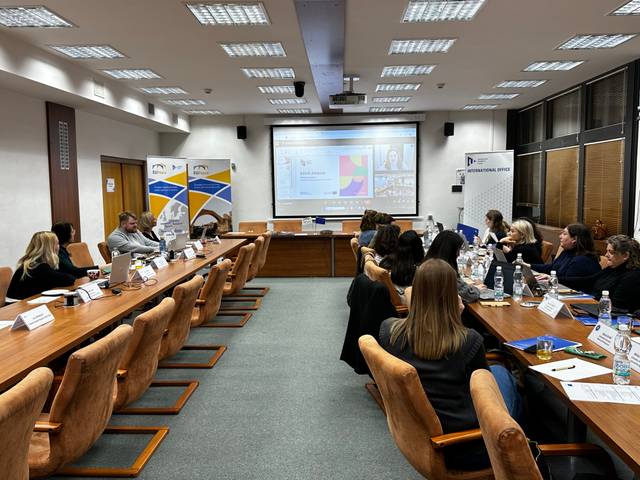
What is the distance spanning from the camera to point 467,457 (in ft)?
6.01

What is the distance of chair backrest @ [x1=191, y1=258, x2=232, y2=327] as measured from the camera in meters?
4.12

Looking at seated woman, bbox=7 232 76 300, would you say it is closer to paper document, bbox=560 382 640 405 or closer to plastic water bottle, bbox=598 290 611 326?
paper document, bbox=560 382 640 405

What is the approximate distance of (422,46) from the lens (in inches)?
232

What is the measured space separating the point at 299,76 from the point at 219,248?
284 cm

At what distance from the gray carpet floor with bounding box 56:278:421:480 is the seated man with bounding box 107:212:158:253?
1.85 metres

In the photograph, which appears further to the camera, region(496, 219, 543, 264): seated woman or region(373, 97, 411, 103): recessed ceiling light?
region(373, 97, 411, 103): recessed ceiling light

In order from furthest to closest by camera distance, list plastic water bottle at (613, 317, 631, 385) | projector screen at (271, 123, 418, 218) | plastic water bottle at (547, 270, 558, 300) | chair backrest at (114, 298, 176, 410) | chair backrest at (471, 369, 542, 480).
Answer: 1. projector screen at (271, 123, 418, 218)
2. plastic water bottle at (547, 270, 558, 300)
3. chair backrest at (114, 298, 176, 410)
4. plastic water bottle at (613, 317, 631, 385)
5. chair backrest at (471, 369, 542, 480)

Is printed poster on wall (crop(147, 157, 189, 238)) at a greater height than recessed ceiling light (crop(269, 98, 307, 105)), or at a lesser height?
lesser

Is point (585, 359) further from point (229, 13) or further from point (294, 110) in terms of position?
point (294, 110)

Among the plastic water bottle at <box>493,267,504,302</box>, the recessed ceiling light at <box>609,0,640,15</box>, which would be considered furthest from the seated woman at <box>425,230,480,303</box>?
the recessed ceiling light at <box>609,0,640,15</box>

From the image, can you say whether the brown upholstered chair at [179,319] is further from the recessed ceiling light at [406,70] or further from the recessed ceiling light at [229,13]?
the recessed ceiling light at [406,70]

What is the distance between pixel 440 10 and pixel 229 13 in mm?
2008

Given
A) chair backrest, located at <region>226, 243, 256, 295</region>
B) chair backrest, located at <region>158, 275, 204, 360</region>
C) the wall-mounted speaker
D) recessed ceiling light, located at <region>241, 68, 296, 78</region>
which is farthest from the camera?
the wall-mounted speaker

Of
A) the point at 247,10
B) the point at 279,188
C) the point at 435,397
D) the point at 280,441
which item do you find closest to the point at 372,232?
the point at 247,10
